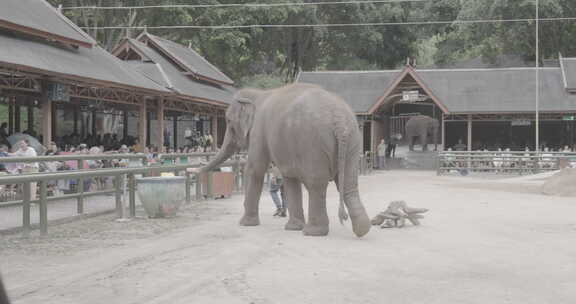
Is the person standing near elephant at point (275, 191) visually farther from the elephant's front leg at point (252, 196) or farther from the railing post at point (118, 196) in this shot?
the railing post at point (118, 196)

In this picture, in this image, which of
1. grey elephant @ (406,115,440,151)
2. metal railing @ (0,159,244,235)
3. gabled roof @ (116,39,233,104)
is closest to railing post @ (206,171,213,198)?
metal railing @ (0,159,244,235)

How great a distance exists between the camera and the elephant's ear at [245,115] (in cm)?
1114

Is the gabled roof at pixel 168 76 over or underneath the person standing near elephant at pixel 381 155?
over

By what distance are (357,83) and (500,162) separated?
36.8 feet

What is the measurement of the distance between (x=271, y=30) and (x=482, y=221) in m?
35.4

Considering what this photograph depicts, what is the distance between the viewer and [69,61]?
17906 millimetres

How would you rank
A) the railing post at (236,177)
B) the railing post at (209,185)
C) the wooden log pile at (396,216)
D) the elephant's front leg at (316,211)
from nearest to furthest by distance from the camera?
1. the elephant's front leg at (316,211)
2. the wooden log pile at (396,216)
3. the railing post at (209,185)
4. the railing post at (236,177)

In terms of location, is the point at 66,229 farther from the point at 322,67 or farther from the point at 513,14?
the point at 322,67

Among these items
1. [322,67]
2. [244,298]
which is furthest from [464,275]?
[322,67]

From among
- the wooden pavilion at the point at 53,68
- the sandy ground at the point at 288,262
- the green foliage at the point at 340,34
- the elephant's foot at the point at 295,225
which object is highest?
the green foliage at the point at 340,34

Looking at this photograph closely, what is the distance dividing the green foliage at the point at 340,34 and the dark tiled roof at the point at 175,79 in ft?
24.1

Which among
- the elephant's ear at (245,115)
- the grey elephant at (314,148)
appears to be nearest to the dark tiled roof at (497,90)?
the elephant's ear at (245,115)

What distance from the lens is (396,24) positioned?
46312 millimetres

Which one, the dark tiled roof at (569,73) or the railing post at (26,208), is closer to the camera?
the railing post at (26,208)
